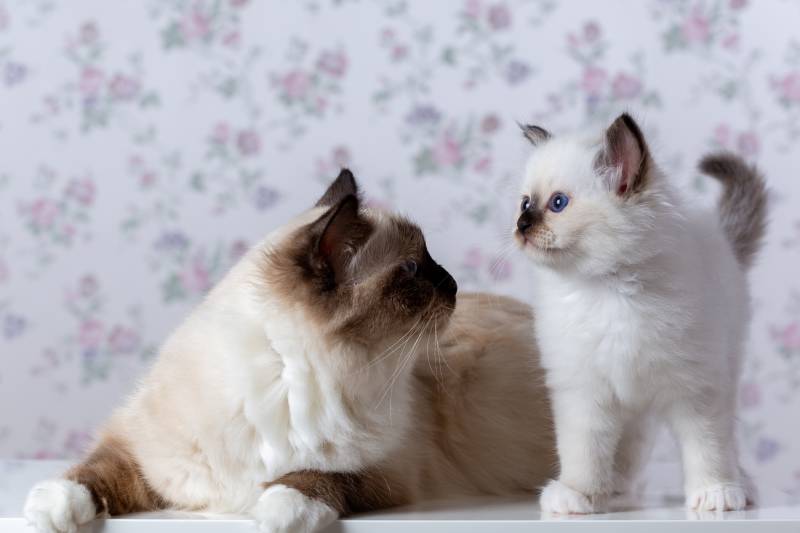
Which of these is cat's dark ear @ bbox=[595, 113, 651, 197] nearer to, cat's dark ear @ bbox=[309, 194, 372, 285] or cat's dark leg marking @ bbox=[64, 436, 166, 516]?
cat's dark ear @ bbox=[309, 194, 372, 285]

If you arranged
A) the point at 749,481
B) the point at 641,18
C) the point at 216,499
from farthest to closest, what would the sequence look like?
1. the point at 641,18
2. the point at 749,481
3. the point at 216,499

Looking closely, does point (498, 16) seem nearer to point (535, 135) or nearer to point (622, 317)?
point (535, 135)

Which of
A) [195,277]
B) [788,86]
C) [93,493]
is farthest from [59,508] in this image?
[788,86]

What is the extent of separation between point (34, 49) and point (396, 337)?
6.48ft

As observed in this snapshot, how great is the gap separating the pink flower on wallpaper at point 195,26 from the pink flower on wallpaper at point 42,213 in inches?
24.5

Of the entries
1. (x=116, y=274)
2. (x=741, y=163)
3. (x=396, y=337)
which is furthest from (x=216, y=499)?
(x=116, y=274)

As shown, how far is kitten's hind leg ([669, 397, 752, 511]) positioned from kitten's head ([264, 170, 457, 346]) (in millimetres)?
353

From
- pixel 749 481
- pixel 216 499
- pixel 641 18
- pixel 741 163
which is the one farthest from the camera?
pixel 641 18

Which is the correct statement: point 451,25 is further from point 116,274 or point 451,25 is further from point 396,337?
point 396,337

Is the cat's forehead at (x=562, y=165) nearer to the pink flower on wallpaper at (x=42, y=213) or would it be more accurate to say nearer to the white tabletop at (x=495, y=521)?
the white tabletop at (x=495, y=521)

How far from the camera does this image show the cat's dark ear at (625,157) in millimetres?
1236

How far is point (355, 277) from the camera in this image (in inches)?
52.1

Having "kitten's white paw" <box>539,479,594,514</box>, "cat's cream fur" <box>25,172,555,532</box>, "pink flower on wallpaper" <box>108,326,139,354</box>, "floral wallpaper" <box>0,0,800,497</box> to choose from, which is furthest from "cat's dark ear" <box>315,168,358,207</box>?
"pink flower on wallpaper" <box>108,326,139,354</box>

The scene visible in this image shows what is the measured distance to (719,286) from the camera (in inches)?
52.1
